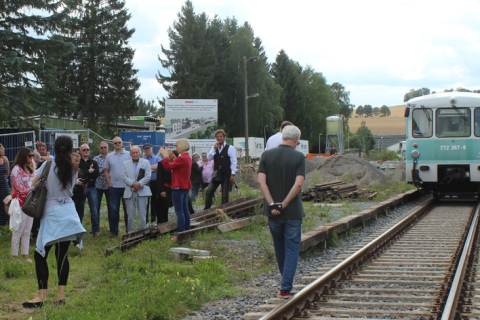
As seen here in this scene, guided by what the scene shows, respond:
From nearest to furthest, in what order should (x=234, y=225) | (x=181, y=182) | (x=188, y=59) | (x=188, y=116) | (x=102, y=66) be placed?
1. (x=181, y=182)
2. (x=234, y=225)
3. (x=188, y=116)
4. (x=102, y=66)
5. (x=188, y=59)

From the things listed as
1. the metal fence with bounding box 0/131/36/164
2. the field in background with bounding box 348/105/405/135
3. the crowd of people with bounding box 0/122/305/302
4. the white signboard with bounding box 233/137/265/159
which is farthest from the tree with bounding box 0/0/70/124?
the field in background with bounding box 348/105/405/135

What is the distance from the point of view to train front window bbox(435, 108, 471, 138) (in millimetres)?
15992

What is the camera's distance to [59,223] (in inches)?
215

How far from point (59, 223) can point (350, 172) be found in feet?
61.4

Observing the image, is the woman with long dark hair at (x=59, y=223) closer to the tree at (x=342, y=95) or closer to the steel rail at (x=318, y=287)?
the steel rail at (x=318, y=287)

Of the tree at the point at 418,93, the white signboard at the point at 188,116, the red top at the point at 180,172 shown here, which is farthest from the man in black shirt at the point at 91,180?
the white signboard at the point at 188,116

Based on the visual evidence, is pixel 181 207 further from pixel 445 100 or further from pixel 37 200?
pixel 445 100

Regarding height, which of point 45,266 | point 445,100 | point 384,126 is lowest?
point 45,266

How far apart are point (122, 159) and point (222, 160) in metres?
2.09

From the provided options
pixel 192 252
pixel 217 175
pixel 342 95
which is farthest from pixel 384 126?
pixel 192 252

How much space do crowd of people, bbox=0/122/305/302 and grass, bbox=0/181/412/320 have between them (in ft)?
1.23

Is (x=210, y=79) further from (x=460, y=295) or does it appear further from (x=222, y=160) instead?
(x=460, y=295)

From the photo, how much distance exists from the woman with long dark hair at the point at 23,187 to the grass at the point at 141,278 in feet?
0.93

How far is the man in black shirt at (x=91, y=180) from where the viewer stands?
10.0 metres
